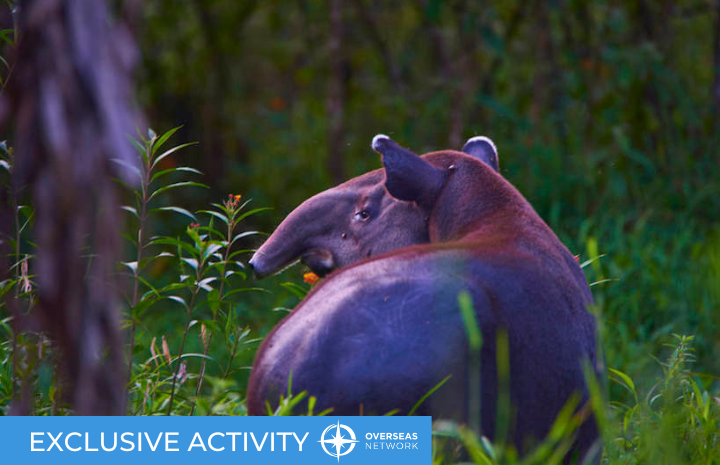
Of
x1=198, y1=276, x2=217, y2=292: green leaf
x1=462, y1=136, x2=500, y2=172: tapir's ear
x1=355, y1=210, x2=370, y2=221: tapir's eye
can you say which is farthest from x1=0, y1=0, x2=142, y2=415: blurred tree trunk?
x1=462, y1=136, x2=500, y2=172: tapir's ear

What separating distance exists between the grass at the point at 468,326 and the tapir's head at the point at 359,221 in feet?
0.53

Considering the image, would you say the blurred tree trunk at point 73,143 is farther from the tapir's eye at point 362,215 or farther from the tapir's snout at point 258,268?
the tapir's eye at point 362,215

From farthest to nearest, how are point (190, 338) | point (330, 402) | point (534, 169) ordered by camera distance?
point (534, 169), point (190, 338), point (330, 402)

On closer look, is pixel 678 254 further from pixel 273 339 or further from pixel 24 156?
pixel 24 156

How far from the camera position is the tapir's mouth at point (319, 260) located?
3490mm

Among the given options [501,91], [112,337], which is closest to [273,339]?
[112,337]

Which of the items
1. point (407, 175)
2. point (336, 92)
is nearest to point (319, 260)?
point (407, 175)

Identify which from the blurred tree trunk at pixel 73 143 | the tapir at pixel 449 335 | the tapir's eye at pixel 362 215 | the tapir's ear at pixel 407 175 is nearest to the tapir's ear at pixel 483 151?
the tapir's ear at pixel 407 175

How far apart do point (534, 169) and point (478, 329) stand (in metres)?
5.22

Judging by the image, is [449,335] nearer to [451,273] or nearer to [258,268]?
[451,273]

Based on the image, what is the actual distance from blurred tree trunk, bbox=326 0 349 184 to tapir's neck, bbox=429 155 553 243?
4413 millimetres

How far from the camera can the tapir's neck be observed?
3.07 meters

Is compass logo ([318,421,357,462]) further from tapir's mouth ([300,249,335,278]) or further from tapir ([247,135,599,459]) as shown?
tapir's mouth ([300,249,335,278])

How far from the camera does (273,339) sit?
266 centimetres
